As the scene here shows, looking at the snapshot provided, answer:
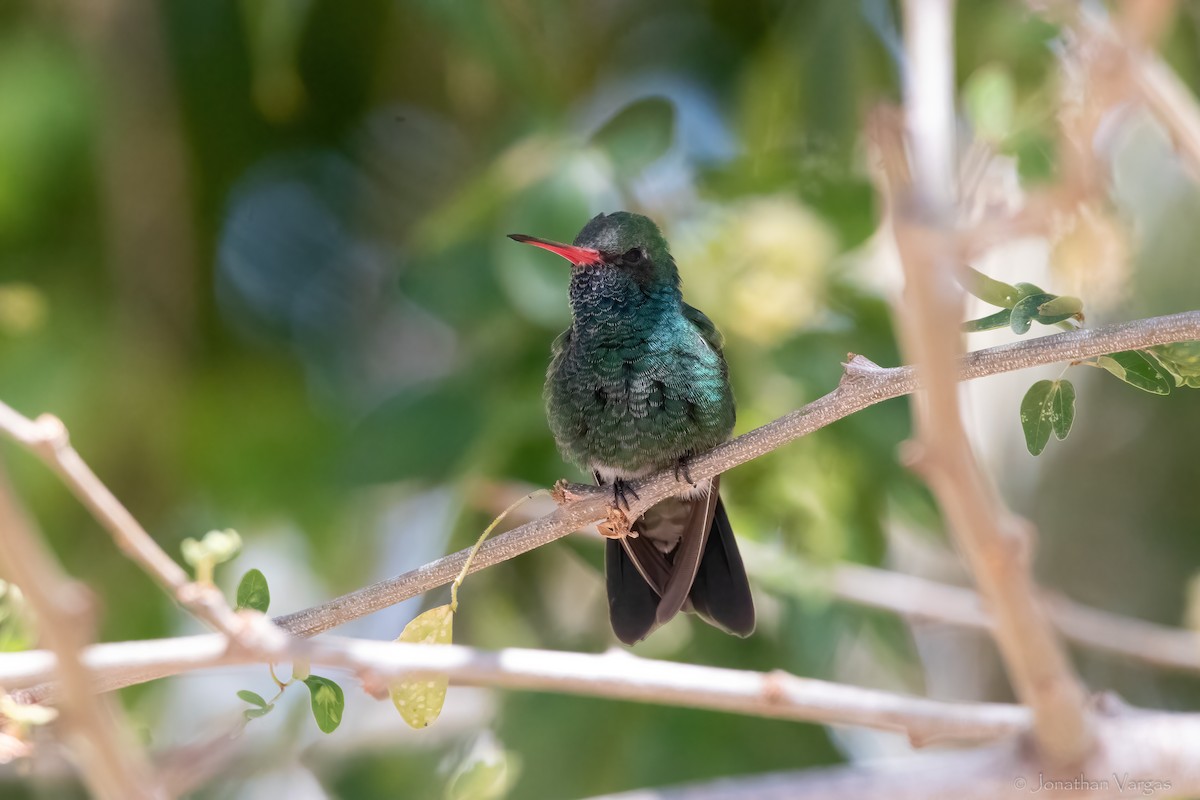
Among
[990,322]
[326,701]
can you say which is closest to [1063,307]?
[990,322]

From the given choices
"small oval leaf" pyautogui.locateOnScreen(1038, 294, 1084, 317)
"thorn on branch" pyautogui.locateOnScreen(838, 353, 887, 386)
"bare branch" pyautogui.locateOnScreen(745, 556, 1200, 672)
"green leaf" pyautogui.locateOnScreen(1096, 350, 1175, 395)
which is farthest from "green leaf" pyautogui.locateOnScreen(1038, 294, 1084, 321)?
"bare branch" pyautogui.locateOnScreen(745, 556, 1200, 672)

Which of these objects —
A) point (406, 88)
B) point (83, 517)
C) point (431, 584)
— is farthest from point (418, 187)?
point (431, 584)

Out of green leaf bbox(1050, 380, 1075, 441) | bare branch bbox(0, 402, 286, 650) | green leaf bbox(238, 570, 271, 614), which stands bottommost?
bare branch bbox(0, 402, 286, 650)

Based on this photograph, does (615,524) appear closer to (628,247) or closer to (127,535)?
(628,247)

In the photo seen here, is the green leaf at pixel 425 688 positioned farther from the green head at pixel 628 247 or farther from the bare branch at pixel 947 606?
the bare branch at pixel 947 606

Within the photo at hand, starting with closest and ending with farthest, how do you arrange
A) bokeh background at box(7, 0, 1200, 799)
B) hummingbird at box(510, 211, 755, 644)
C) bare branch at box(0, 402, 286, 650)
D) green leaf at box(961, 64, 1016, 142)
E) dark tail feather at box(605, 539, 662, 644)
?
1. bare branch at box(0, 402, 286, 650)
2. green leaf at box(961, 64, 1016, 142)
3. hummingbird at box(510, 211, 755, 644)
4. dark tail feather at box(605, 539, 662, 644)
5. bokeh background at box(7, 0, 1200, 799)

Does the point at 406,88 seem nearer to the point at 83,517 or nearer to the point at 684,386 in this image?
the point at 83,517

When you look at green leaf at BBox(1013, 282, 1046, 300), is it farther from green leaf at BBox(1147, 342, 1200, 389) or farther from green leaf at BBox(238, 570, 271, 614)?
green leaf at BBox(238, 570, 271, 614)
